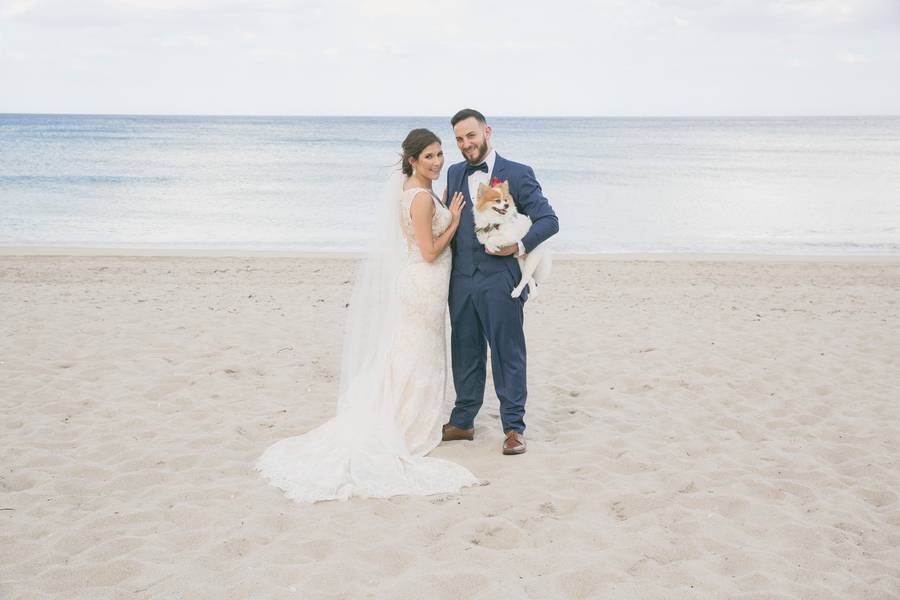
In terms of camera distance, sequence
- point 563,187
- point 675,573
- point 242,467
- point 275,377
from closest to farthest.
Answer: point 675,573 → point 242,467 → point 275,377 → point 563,187

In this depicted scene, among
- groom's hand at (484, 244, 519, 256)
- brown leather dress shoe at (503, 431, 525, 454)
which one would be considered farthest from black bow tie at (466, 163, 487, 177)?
brown leather dress shoe at (503, 431, 525, 454)

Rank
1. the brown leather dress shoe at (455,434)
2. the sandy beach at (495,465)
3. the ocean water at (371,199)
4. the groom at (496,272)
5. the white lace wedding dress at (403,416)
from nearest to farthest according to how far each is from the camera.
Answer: the sandy beach at (495,465)
the white lace wedding dress at (403,416)
the groom at (496,272)
the brown leather dress shoe at (455,434)
the ocean water at (371,199)

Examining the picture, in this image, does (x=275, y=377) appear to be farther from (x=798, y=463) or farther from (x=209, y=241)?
(x=209, y=241)

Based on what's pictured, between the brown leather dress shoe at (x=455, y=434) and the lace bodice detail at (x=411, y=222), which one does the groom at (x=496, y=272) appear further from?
the brown leather dress shoe at (x=455, y=434)

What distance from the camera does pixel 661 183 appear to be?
101 ft

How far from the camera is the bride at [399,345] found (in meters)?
4.48

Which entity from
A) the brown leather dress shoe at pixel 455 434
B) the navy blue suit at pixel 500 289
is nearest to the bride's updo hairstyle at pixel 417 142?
the navy blue suit at pixel 500 289

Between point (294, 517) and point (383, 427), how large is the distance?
3.06 feet

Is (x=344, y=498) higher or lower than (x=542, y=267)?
lower

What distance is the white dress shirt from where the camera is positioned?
4.68m

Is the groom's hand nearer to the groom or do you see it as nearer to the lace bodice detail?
the groom

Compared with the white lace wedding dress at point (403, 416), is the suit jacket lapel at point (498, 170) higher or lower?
higher

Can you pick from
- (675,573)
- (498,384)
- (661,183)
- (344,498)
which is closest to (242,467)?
(344,498)

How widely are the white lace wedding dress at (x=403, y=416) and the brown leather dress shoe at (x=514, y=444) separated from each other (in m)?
0.43
